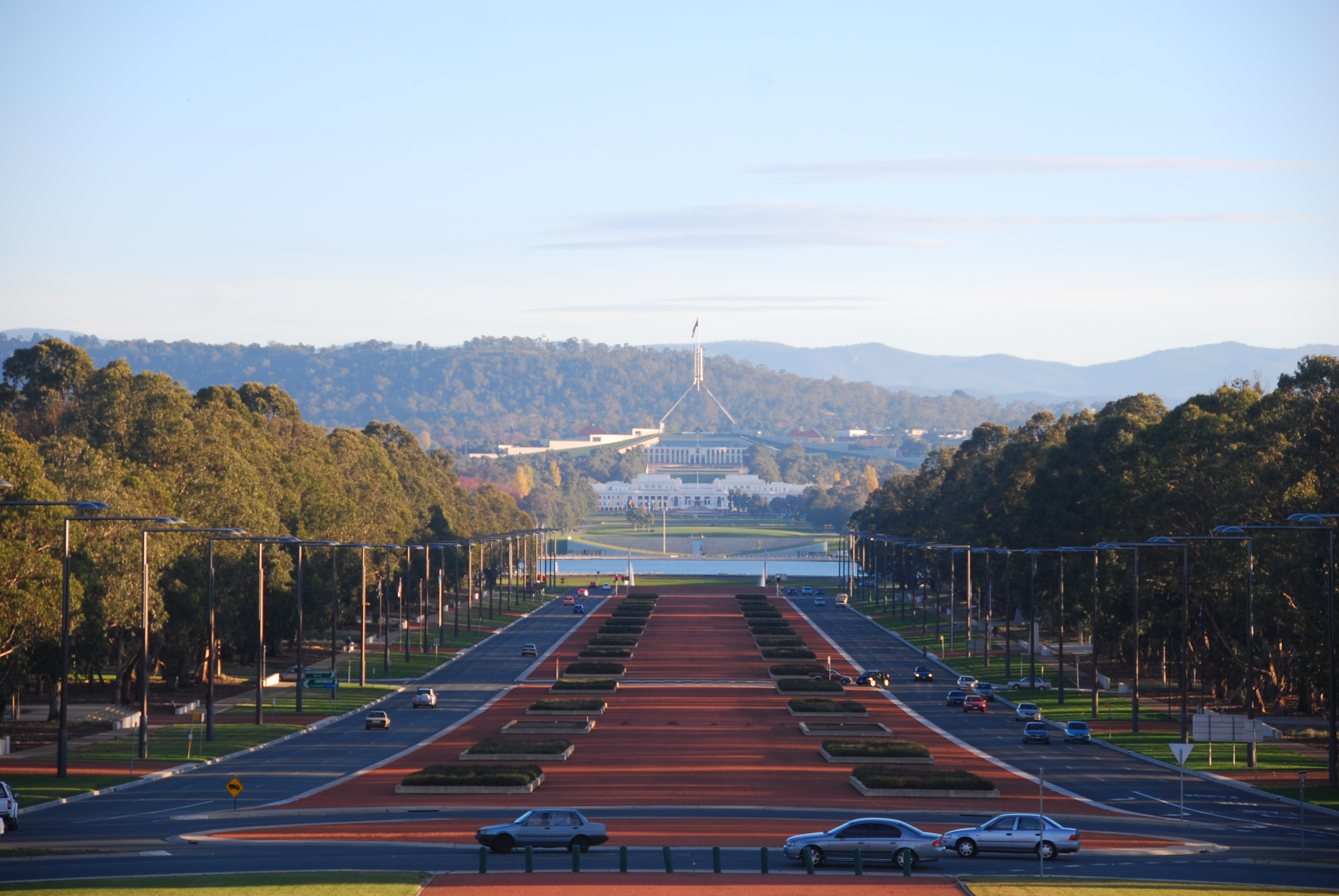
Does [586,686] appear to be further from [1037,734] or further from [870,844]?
[870,844]

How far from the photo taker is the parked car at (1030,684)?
300ft

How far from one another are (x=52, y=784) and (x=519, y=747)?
17.8 metres

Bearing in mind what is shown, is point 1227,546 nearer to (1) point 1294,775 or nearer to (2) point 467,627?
(1) point 1294,775

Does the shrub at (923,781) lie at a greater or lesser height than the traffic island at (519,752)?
greater

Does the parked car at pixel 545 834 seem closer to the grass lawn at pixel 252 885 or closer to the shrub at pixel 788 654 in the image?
the grass lawn at pixel 252 885

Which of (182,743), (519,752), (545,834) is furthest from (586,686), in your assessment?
(545,834)

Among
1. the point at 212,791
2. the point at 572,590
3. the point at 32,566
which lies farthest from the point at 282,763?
the point at 572,590

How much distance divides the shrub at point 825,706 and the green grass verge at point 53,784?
3351 cm

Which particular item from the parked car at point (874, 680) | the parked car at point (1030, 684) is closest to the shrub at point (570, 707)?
the parked car at point (874, 680)

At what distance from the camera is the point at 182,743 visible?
218 feet

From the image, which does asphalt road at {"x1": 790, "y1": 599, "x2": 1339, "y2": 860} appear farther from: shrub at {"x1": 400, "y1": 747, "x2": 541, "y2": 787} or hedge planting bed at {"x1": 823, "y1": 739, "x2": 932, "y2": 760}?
shrub at {"x1": 400, "y1": 747, "x2": 541, "y2": 787}

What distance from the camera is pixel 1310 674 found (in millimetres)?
70125

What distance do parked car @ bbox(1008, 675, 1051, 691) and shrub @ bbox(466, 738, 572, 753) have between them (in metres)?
39.4

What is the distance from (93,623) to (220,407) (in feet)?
125
